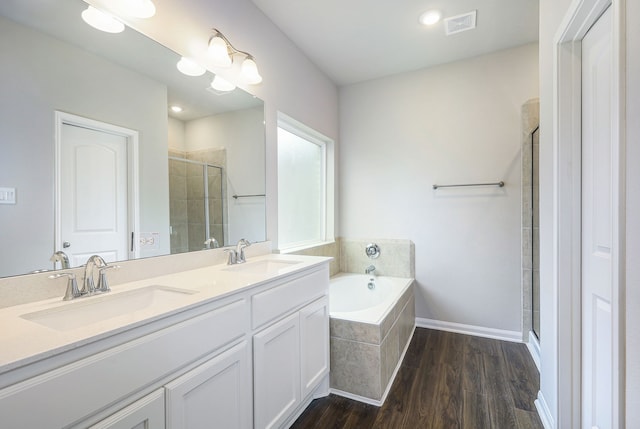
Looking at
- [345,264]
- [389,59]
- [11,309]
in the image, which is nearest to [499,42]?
[389,59]

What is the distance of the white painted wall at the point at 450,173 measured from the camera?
260 centimetres

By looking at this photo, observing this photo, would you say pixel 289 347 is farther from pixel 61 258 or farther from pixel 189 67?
pixel 189 67

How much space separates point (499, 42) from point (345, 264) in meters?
2.51

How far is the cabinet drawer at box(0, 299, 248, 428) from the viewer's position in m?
0.60

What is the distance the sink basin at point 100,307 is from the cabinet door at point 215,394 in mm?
265

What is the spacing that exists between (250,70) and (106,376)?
173 cm

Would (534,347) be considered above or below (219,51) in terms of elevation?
below

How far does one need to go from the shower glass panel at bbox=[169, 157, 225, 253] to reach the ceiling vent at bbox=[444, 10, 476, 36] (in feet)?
6.65

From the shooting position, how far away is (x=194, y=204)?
1.64 metres

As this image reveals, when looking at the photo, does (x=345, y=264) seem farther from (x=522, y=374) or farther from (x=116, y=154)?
(x=116, y=154)

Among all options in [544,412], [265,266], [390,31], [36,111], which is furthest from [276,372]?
[390,31]

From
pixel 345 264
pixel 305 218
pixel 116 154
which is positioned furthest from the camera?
pixel 345 264

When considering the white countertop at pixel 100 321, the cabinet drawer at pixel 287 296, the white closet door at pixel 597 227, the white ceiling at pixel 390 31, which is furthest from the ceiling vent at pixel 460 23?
the white countertop at pixel 100 321

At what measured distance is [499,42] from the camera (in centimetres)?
248
